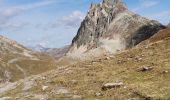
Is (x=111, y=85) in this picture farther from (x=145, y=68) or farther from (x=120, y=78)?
(x=145, y=68)

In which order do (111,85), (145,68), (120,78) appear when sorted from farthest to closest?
(145,68) < (120,78) < (111,85)

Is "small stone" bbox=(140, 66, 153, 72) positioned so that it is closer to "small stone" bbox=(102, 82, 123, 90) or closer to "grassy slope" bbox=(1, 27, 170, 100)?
"grassy slope" bbox=(1, 27, 170, 100)

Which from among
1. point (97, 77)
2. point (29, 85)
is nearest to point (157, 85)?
point (97, 77)

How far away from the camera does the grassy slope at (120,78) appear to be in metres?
34.4

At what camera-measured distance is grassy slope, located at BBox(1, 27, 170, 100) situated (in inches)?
1354

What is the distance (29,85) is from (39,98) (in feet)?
30.0

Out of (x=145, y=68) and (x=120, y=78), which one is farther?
(x=145, y=68)

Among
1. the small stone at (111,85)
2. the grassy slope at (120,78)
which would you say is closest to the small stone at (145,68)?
the grassy slope at (120,78)

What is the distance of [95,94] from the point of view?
3656 centimetres

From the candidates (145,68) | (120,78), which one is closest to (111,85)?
(120,78)

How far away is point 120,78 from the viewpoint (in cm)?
4069

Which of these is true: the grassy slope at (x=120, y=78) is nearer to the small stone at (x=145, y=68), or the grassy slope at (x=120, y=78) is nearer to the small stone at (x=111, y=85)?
the small stone at (x=145, y=68)

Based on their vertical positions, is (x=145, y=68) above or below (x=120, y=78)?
above

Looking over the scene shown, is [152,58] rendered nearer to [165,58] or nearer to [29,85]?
[165,58]
